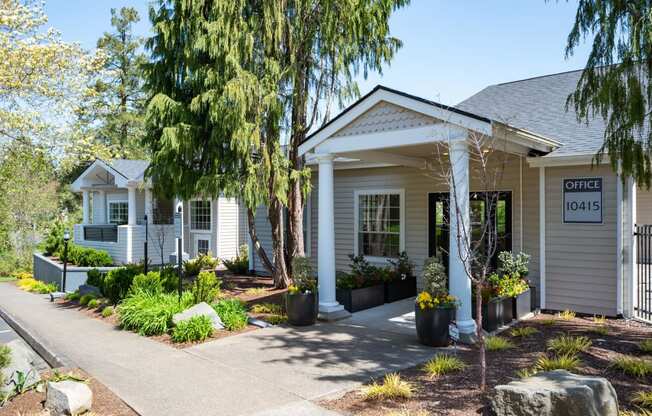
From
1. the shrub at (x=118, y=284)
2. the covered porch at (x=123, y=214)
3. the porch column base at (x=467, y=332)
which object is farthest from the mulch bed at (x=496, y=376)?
the covered porch at (x=123, y=214)

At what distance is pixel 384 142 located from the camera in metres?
8.23

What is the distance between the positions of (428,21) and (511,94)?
11.9 ft

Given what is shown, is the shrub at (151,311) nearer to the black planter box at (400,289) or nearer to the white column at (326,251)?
the white column at (326,251)

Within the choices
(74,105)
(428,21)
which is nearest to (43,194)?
(74,105)

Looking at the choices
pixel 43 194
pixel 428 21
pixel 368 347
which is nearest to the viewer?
pixel 368 347

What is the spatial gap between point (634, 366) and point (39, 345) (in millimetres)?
8724

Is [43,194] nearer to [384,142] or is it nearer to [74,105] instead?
[74,105]

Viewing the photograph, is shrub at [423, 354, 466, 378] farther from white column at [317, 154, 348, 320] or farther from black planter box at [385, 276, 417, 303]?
black planter box at [385, 276, 417, 303]

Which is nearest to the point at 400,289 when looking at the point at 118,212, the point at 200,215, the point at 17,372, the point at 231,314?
the point at 231,314

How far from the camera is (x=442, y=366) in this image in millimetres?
5891

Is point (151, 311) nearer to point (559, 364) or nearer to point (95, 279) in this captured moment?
point (95, 279)

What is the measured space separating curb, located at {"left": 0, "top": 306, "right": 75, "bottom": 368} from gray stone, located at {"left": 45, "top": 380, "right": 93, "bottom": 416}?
1.62 m

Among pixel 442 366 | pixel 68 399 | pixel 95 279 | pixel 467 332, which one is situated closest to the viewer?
pixel 68 399

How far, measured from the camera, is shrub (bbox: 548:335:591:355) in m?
6.36
